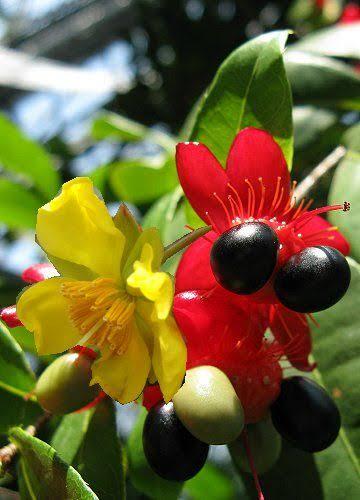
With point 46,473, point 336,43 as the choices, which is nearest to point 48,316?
point 46,473

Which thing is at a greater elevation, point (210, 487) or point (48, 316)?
point (48, 316)

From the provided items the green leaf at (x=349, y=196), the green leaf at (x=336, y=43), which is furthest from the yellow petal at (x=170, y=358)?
the green leaf at (x=336, y=43)

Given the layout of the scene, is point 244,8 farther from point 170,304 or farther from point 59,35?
point 170,304

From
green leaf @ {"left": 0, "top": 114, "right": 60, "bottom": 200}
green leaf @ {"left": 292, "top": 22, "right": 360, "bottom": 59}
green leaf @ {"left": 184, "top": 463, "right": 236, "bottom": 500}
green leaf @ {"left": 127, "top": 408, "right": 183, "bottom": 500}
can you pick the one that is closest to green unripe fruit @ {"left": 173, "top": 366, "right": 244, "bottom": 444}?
green leaf @ {"left": 127, "top": 408, "right": 183, "bottom": 500}

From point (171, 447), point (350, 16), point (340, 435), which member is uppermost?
point (171, 447)

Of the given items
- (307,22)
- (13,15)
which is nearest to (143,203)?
(307,22)

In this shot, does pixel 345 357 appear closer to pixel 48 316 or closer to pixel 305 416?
pixel 305 416

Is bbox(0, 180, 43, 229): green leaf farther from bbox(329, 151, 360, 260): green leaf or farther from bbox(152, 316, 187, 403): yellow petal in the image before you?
bbox(152, 316, 187, 403): yellow petal
